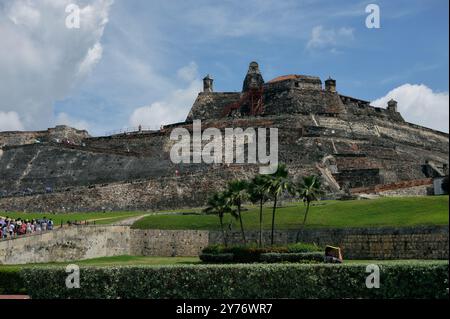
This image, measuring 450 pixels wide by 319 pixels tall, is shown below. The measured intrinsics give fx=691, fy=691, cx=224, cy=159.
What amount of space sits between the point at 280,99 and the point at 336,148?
1519 centimetres

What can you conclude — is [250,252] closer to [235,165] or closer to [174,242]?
[174,242]

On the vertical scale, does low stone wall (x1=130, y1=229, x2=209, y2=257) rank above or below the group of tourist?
below

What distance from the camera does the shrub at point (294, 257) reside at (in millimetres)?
35656

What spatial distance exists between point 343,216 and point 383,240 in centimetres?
484

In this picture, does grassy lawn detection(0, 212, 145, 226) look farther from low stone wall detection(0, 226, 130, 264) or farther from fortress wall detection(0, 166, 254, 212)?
low stone wall detection(0, 226, 130, 264)

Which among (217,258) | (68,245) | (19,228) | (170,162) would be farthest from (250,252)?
(170,162)

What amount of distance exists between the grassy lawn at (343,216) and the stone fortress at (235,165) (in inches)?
352

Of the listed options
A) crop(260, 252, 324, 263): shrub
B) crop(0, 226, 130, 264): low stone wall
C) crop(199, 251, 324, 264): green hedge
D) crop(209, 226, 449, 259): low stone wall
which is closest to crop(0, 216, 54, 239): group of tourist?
crop(0, 226, 130, 264): low stone wall

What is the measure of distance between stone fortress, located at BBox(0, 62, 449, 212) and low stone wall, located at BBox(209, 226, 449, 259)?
13235mm

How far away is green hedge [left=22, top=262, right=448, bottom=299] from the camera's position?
79.2 feet

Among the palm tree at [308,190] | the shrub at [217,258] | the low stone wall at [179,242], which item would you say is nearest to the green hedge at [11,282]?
the low stone wall at [179,242]

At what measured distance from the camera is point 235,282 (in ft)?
85.5
